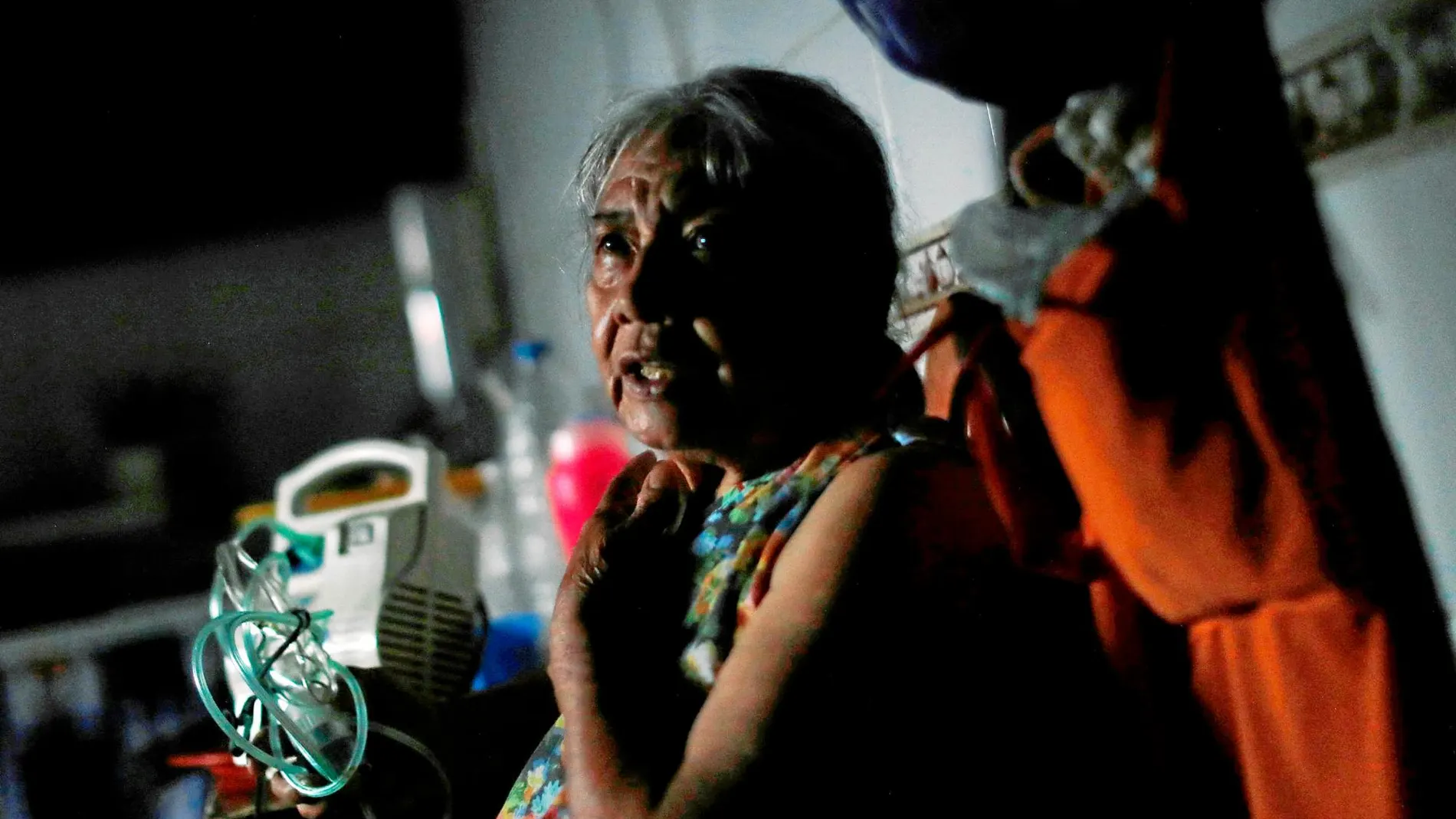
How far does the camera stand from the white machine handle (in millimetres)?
1479

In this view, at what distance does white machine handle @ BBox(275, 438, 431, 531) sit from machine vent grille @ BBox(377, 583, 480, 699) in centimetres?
17

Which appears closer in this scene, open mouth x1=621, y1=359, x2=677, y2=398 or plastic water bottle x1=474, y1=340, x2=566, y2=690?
open mouth x1=621, y1=359, x2=677, y2=398

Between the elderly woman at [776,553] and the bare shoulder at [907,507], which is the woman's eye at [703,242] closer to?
the elderly woman at [776,553]

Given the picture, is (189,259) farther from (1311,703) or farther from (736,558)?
(1311,703)

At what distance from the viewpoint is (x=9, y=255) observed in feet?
8.32

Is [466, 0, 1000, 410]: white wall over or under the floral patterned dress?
over

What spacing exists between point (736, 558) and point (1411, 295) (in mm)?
436

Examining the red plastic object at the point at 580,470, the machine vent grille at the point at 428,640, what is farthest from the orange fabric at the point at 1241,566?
the red plastic object at the point at 580,470

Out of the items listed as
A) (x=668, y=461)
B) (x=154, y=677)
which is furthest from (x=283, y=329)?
(x=668, y=461)

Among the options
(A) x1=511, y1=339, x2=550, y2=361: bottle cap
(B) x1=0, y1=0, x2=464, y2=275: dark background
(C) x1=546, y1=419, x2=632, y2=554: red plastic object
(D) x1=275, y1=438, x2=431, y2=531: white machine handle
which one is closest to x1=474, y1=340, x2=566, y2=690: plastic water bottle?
(A) x1=511, y1=339, x2=550, y2=361: bottle cap

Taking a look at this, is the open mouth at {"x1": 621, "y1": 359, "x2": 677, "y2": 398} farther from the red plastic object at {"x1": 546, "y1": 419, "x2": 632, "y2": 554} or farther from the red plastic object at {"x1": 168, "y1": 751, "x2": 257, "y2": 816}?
the red plastic object at {"x1": 546, "y1": 419, "x2": 632, "y2": 554}

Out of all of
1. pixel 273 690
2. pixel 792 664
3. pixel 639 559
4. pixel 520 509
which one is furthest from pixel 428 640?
pixel 520 509

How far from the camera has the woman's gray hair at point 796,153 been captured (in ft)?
2.35

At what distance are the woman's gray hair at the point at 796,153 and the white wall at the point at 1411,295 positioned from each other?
0.29m
